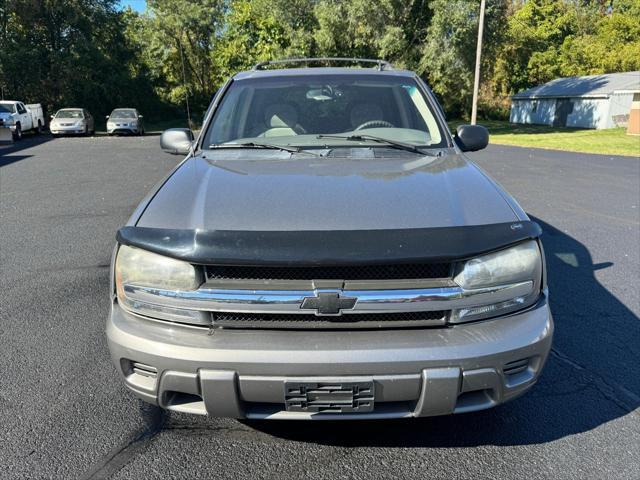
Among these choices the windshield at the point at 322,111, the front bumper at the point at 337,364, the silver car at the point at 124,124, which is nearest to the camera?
the front bumper at the point at 337,364

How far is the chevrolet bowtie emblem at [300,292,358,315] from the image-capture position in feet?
6.53

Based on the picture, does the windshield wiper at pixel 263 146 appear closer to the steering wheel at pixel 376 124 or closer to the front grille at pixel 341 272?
the steering wheel at pixel 376 124

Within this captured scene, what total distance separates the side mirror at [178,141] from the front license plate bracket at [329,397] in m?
2.13

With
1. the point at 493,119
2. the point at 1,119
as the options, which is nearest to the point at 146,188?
the point at 1,119

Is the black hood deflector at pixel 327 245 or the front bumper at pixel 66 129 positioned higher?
the black hood deflector at pixel 327 245

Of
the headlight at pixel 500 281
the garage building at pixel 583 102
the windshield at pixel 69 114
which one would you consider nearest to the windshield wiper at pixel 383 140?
the headlight at pixel 500 281

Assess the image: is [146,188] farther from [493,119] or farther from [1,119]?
[493,119]

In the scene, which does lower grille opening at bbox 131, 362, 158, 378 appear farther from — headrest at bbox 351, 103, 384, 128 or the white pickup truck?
the white pickup truck

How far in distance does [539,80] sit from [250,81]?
53394 mm

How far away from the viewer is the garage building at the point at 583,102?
107 feet

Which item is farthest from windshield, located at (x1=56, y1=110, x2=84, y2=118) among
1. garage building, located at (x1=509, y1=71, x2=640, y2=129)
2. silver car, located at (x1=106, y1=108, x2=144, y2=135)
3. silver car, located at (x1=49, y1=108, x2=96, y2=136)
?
garage building, located at (x1=509, y1=71, x2=640, y2=129)

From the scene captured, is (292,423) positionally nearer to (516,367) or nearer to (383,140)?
(516,367)

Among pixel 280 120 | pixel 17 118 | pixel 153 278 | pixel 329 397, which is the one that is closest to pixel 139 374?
pixel 153 278

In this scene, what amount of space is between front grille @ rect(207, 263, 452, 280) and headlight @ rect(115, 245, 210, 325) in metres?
0.11
